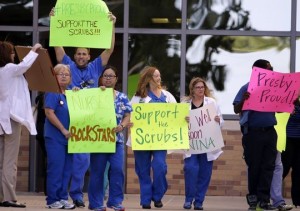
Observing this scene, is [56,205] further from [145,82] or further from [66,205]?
Result: [145,82]

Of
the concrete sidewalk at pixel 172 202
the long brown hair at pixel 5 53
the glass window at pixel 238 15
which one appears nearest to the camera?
the long brown hair at pixel 5 53

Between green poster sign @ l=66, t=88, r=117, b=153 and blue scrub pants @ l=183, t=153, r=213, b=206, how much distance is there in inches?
76.2

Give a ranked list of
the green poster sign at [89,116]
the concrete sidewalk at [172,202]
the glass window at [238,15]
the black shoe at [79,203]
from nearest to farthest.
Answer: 1. the green poster sign at [89,116]
2. the black shoe at [79,203]
3. the concrete sidewalk at [172,202]
4. the glass window at [238,15]

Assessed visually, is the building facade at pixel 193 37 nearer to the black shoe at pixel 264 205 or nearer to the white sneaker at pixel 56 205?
the black shoe at pixel 264 205

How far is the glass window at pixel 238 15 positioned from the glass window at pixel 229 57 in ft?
0.57

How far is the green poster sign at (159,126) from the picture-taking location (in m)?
13.9

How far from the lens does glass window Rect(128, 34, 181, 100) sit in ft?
54.4

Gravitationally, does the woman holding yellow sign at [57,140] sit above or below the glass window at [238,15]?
below

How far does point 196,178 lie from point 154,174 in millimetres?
559

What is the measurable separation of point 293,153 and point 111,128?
11.2 ft

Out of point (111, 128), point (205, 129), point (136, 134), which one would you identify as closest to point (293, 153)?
point (205, 129)

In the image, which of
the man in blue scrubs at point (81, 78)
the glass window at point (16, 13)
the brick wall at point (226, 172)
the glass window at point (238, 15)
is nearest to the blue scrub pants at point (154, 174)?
the man in blue scrubs at point (81, 78)

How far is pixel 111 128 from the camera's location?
12.4m

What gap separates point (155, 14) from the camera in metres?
16.6
